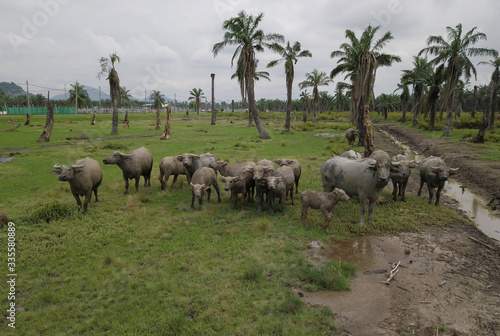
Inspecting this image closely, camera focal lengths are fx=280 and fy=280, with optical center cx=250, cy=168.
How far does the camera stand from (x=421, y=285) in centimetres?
573

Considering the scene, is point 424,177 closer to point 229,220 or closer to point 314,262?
point 314,262

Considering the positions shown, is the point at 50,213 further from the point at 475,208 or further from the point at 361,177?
the point at 475,208

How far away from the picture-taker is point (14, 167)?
48.9 ft

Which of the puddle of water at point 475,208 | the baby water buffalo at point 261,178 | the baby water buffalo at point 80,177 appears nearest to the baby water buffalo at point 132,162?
the baby water buffalo at point 80,177

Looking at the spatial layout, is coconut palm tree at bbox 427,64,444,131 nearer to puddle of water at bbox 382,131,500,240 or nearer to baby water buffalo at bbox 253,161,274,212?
puddle of water at bbox 382,131,500,240

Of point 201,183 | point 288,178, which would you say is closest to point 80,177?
point 201,183

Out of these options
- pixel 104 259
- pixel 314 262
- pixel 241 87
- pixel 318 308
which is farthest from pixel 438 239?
pixel 241 87

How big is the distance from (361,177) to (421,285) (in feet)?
12.5

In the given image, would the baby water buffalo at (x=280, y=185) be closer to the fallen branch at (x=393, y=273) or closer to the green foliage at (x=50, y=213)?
the fallen branch at (x=393, y=273)

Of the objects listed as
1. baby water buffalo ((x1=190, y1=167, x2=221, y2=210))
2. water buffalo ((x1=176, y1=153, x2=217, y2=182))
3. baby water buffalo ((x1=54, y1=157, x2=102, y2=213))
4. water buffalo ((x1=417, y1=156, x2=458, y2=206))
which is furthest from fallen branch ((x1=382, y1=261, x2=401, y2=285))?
baby water buffalo ((x1=54, y1=157, x2=102, y2=213))

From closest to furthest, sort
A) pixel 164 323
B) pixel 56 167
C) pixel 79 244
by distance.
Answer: pixel 164 323 → pixel 79 244 → pixel 56 167

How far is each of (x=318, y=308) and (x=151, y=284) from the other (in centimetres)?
328

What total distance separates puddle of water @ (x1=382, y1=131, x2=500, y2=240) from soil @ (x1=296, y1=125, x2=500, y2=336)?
849 millimetres

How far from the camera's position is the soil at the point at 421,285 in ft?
15.4
